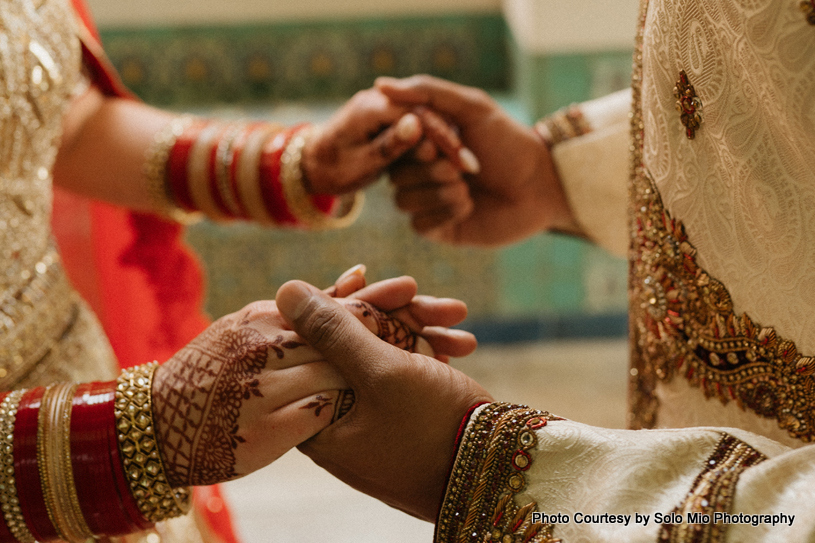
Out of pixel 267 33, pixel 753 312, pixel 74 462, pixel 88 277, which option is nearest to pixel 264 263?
pixel 267 33

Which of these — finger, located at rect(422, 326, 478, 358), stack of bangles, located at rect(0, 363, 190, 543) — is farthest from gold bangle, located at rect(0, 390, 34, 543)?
finger, located at rect(422, 326, 478, 358)

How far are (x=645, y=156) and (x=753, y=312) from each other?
0.16 m

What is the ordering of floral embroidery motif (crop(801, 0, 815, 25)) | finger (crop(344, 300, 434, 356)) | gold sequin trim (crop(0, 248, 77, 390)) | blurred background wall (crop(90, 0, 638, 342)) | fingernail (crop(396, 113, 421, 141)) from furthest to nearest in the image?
blurred background wall (crop(90, 0, 638, 342)) → fingernail (crop(396, 113, 421, 141)) → gold sequin trim (crop(0, 248, 77, 390)) → finger (crop(344, 300, 434, 356)) → floral embroidery motif (crop(801, 0, 815, 25))

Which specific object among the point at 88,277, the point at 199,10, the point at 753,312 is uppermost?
the point at 199,10

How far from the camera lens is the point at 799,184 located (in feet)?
1.49

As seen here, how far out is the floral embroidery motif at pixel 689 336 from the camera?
517 millimetres

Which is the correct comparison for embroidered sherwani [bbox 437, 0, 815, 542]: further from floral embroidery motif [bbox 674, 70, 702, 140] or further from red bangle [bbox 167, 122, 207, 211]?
red bangle [bbox 167, 122, 207, 211]

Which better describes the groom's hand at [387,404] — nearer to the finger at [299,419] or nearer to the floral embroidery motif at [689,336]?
the finger at [299,419]

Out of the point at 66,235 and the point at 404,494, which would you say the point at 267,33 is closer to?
the point at 66,235

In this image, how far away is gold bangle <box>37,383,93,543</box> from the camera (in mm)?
560

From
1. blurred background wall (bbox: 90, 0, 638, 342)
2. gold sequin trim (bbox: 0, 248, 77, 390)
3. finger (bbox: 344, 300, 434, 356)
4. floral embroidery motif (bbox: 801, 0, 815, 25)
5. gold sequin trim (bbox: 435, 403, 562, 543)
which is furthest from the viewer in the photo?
blurred background wall (bbox: 90, 0, 638, 342)

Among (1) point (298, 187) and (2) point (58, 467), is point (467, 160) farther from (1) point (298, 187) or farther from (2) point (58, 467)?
(2) point (58, 467)

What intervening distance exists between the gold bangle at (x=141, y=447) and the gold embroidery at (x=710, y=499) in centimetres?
A: 38

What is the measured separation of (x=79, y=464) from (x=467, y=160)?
0.66 meters
